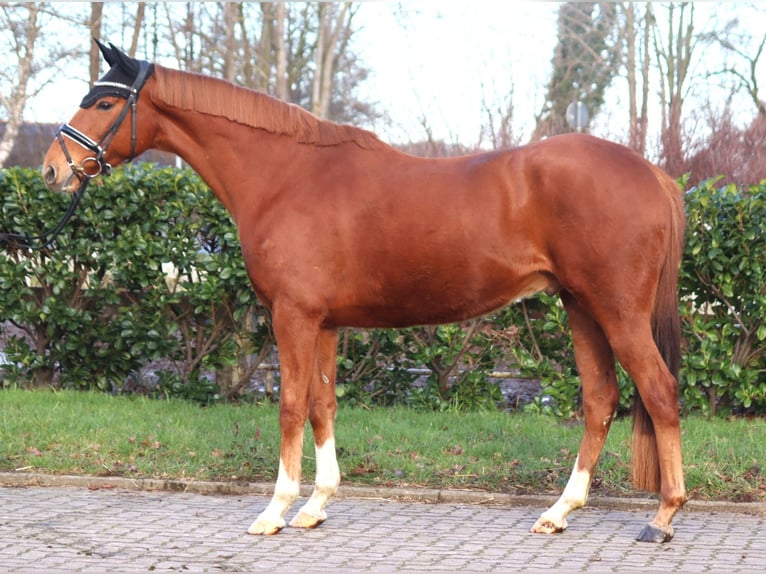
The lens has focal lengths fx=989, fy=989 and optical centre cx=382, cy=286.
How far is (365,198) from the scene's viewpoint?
556cm

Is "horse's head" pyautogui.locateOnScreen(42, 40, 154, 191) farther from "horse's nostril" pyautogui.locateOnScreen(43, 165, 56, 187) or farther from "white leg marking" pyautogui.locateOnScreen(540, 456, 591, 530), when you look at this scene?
"white leg marking" pyautogui.locateOnScreen(540, 456, 591, 530)

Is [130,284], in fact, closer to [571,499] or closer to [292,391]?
[292,391]

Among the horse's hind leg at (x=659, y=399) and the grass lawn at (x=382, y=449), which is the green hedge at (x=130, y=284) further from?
the horse's hind leg at (x=659, y=399)

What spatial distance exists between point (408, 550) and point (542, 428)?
9.16 feet

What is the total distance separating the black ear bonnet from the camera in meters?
5.70

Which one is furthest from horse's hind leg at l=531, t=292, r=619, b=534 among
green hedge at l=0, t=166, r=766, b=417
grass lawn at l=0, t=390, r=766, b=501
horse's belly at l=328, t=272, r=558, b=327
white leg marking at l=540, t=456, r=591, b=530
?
green hedge at l=0, t=166, r=766, b=417

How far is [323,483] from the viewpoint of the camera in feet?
18.4

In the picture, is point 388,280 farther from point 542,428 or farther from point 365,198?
point 542,428

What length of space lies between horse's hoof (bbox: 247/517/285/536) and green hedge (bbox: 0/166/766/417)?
3205 millimetres

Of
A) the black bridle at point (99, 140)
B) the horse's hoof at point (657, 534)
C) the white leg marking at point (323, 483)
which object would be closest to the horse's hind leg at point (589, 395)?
the horse's hoof at point (657, 534)

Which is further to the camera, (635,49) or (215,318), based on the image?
(635,49)

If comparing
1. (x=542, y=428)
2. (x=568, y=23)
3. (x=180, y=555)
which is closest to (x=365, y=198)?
(x=180, y=555)

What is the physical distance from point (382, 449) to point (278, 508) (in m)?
1.55

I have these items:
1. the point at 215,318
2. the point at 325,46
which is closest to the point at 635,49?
the point at 325,46
